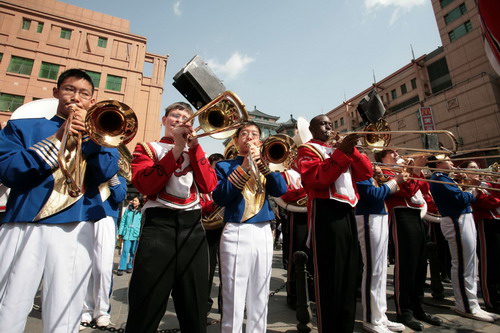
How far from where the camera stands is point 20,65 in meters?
22.5

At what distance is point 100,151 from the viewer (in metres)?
2.02

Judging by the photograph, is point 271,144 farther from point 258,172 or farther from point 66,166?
point 66,166

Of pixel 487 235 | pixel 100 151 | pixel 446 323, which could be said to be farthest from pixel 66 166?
pixel 487 235

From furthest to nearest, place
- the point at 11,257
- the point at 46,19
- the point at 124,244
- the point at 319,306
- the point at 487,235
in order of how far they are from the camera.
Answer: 1. the point at 46,19
2. the point at 124,244
3. the point at 487,235
4. the point at 319,306
5. the point at 11,257

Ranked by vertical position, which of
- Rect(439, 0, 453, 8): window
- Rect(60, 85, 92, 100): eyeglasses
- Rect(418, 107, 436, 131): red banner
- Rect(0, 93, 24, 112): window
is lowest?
Rect(60, 85, 92, 100): eyeglasses

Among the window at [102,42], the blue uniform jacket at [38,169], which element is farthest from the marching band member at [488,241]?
the window at [102,42]

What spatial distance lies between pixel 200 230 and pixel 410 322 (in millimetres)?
3251

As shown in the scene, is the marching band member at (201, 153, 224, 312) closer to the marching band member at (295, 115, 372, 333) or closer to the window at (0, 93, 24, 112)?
the marching band member at (295, 115, 372, 333)

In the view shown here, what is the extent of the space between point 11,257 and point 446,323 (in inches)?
199

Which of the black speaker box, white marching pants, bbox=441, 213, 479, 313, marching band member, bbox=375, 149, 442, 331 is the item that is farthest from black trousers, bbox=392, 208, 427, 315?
the black speaker box

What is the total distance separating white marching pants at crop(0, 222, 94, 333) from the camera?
153 cm

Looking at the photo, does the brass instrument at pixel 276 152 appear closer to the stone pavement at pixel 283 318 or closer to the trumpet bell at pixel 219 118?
the trumpet bell at pixel 219 118

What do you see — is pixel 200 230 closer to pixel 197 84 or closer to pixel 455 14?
pixel 197 84

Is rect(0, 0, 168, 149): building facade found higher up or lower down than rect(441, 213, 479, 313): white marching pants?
higher up
